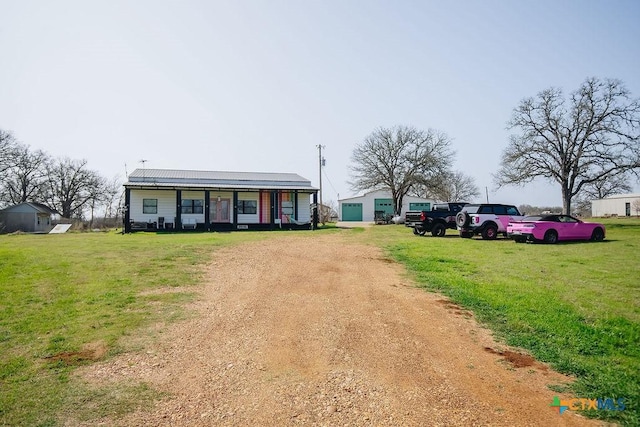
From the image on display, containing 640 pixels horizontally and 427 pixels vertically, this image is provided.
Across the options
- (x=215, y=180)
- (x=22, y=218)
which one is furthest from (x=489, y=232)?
(x=22, y=218)

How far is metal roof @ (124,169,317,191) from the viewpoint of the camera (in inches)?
1155

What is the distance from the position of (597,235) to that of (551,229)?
304 cm

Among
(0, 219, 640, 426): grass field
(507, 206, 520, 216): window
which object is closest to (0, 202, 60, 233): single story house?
(0, 219, 640, 426): grass field

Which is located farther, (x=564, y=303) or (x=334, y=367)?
(x=564, y=303)

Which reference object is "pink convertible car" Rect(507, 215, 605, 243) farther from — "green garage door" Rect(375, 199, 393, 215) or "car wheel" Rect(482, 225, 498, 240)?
"green garage door" Rect(375, 199, 393, 215)

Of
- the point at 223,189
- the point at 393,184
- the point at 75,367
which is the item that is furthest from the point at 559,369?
the point at 393,184

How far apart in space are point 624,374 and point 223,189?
2659 cm

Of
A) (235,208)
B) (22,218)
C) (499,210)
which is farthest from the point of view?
(22,218)

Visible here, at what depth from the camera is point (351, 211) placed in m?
49.7

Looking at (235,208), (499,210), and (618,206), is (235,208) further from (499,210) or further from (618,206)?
(618,206)

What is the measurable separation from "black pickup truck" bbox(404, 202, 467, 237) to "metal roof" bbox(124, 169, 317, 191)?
10520 millimetres

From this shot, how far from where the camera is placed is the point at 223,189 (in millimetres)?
28625

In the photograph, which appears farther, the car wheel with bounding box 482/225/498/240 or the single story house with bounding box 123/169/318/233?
the single story house with bounding box 123/169/318/233

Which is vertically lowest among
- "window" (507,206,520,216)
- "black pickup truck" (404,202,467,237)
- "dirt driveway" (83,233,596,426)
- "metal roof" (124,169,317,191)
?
"dirt driveway" (83,233,596,426)
